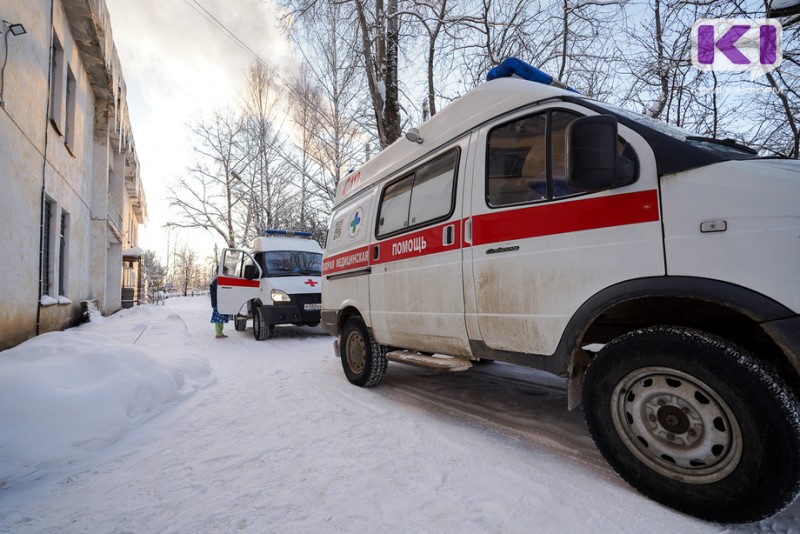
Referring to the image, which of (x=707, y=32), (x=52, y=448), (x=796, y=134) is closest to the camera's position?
(x=52, y=448)

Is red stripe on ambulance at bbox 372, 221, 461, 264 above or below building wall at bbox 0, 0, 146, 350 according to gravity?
below

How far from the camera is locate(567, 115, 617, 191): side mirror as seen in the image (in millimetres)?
2082

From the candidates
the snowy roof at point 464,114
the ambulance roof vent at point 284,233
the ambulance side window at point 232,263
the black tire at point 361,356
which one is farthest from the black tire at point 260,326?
the snowy roof at point 464,114

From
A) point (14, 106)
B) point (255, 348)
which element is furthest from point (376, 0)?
point (255, 348)

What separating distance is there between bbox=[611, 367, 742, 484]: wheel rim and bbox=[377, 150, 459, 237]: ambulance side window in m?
1.92

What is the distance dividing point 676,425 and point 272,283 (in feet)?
25.6

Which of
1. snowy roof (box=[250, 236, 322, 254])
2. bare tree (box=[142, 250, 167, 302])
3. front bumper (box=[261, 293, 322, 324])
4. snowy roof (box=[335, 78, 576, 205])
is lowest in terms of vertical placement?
front bumper (box=[261, 293, 322, 324])

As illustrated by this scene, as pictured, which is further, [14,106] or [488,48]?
[488,48]

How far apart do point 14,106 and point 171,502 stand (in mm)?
6696

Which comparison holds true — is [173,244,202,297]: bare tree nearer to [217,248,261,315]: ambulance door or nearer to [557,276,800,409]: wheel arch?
[217,248,261,315]: ambulance door

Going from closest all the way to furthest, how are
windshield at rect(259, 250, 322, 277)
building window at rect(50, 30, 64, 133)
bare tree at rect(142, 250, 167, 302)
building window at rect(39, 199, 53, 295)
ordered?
1. building window at rect(39, 199, 53, 295)
2. building window at rect(50, 30, 64, 133)
3. windshield at rect(259, 250, 322, 277)
4. bare tree at rect(142, 250, 167, 302)

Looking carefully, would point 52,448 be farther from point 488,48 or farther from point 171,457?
point 488,48

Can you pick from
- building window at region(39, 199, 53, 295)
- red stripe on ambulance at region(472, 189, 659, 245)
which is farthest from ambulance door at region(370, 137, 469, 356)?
building window at region(39, 199, 53, 295)

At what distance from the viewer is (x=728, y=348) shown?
183 cm
